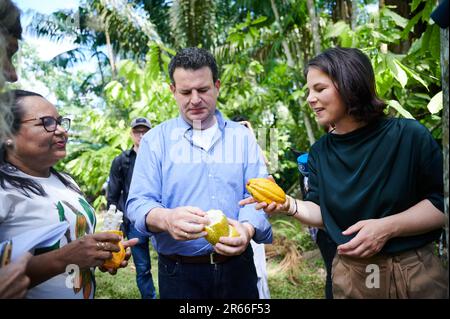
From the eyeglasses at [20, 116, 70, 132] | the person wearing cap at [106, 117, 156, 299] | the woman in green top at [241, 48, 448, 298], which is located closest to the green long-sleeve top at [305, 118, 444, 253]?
the woman in green top at [241, 48, 448, 298]

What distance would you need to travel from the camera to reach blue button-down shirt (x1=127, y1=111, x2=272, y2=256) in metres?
1.73

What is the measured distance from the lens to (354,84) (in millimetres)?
1469

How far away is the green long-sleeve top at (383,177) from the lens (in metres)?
1.34

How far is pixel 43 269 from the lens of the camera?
1.23m

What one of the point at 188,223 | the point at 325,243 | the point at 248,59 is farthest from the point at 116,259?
the point at 248,59

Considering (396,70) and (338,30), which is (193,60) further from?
(338,30)

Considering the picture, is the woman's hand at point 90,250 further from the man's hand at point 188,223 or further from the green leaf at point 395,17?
the green leaf at point 395,17

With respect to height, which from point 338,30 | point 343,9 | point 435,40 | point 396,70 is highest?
point 343,9

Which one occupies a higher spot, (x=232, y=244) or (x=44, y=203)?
(x=44, y=203)

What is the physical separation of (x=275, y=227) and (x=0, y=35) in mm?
6347

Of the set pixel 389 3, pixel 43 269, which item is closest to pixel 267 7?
pixel 389 3

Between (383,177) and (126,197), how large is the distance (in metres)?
2.83

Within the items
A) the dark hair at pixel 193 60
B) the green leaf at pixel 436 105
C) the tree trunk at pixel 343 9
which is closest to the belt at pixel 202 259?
the dark hair at pixel 193 60
